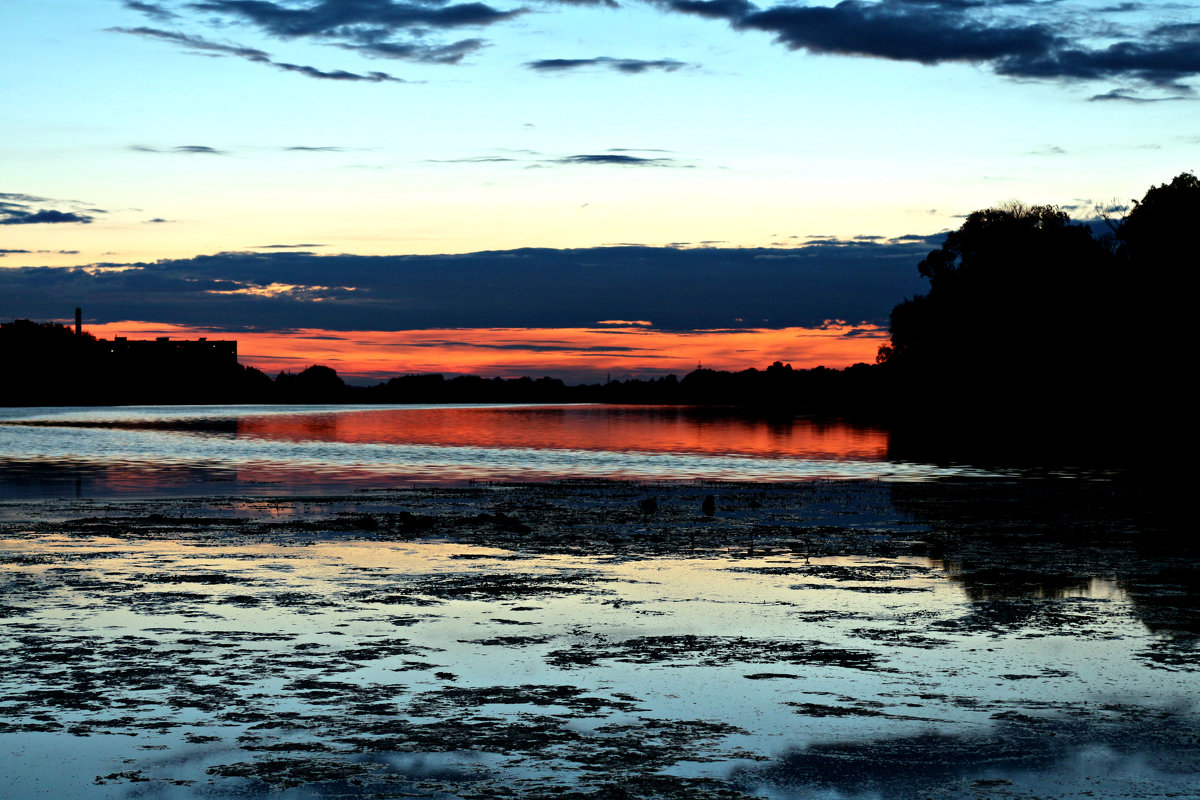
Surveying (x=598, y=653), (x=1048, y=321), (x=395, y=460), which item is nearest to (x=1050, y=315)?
(x=1048, y=321)

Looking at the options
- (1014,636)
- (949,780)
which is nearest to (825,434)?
(1014,636)

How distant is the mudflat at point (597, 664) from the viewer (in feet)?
28.4

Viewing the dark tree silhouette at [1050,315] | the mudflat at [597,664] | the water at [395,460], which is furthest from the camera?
the dark tree silhouette at [1050,315]

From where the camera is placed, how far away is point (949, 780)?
847 cm

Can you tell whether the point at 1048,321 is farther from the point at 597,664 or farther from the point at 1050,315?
the point at 597,664

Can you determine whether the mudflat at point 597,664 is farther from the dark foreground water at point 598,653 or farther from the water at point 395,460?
the water at point 395,460

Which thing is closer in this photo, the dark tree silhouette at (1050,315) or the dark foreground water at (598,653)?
the dark foreground water at (598,653)

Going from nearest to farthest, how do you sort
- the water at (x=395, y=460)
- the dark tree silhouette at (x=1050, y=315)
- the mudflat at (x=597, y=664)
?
the mudflat at (x=597, y=664) → the water at (x=395, y=460) → the dark tree silhouette at (x=1050, y=315)

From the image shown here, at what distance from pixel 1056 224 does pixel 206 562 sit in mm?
87521

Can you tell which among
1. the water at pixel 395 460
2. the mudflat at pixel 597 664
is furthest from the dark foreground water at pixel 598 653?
the water at pixel 395 460

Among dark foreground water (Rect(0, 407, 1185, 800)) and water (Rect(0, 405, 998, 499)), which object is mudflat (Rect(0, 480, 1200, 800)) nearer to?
dark foreground water (Rect(0, 407, 1185, 800))

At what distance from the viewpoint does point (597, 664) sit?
11.9 m

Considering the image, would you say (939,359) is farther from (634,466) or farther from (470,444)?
(634,466)

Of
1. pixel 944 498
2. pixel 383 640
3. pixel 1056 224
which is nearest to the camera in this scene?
pixel 383 640
